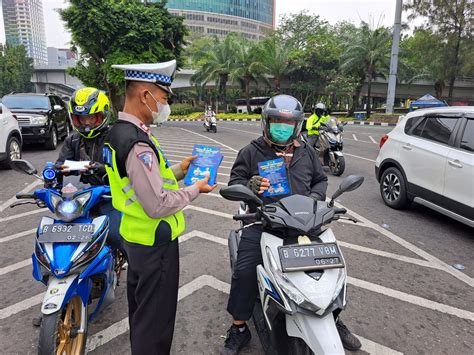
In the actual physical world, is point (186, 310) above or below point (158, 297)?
below

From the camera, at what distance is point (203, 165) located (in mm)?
2084

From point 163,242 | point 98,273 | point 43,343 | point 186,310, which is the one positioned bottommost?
point 186,310

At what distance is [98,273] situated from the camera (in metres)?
2.54

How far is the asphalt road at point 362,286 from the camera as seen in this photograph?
2746 mm

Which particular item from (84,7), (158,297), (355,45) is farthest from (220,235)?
(355,45)

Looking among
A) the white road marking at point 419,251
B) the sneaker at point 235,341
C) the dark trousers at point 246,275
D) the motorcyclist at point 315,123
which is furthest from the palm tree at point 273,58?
the sneaker at point 235,341

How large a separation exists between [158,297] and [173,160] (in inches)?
329

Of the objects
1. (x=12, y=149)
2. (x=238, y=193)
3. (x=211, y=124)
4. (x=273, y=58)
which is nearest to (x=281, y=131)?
(x=238, y=193)

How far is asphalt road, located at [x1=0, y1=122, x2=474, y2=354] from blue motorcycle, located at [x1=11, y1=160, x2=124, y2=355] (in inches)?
17.9

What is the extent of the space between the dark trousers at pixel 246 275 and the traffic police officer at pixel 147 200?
1.79ft

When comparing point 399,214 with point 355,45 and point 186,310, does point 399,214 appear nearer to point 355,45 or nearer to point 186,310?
point 186,310

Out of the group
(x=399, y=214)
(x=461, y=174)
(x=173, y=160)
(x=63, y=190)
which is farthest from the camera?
Answer: (x=173, y=160)

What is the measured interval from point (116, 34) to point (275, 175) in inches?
812

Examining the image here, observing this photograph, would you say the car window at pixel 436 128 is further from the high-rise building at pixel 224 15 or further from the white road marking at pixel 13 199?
the high-rise building at pixel 224 15
